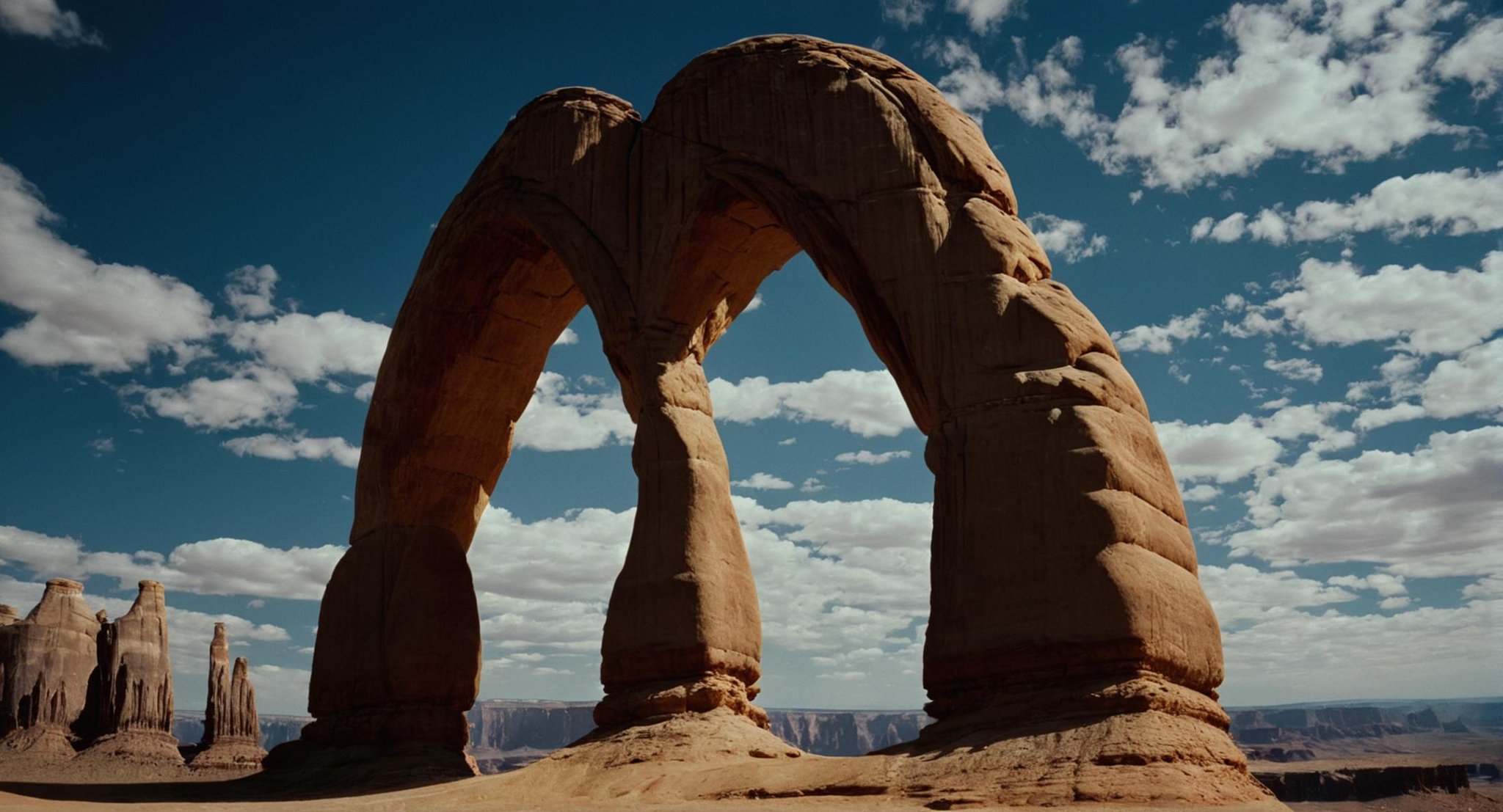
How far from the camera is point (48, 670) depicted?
39375 millimetres

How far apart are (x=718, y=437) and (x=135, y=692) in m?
30.6

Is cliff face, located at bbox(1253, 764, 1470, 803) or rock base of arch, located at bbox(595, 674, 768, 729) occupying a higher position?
rock base of arch, located at bbox(595, 674, 768, 729)

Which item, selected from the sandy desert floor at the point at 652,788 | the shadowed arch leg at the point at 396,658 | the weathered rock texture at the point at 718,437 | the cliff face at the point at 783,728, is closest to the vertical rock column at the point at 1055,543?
the weathered rock texture at the point at 718,437

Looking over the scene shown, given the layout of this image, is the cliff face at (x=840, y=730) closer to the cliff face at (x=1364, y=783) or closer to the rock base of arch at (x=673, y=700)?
the cliff face at (x=1364, y=783)

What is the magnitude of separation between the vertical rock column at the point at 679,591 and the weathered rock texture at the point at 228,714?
99.7 ft

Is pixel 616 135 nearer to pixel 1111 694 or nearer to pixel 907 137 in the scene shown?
pixel 907 137

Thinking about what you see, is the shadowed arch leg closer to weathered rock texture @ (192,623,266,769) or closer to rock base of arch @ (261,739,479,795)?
rock base of arch @ (261,739,479,795)

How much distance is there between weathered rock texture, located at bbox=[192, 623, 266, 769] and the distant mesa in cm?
3

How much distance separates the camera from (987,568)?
10.8 metres

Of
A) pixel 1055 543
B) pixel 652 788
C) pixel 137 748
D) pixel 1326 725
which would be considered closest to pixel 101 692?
pixel 137 748

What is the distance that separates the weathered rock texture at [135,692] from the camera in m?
37.3

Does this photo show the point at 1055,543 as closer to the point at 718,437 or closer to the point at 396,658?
the point at 718,437

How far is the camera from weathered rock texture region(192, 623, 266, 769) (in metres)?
40.4

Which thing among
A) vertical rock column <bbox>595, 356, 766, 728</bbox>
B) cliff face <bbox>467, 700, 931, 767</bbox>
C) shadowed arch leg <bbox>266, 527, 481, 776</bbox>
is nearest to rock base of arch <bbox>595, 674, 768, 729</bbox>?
vertical rock column <bbox>595, 356, 766, 728</bbox>
